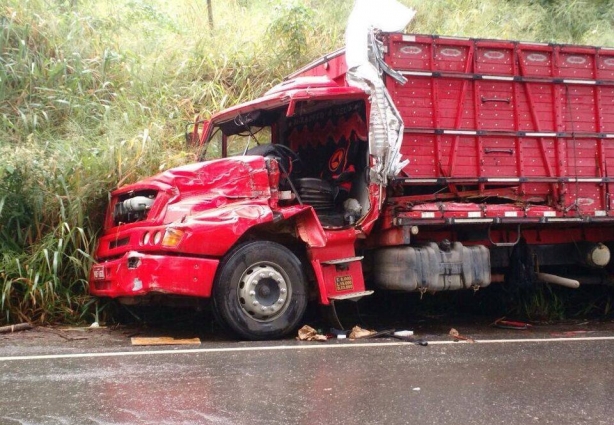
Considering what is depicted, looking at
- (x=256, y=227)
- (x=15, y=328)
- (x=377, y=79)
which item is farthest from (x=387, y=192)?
(x=15, y=328)

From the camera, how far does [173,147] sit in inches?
423

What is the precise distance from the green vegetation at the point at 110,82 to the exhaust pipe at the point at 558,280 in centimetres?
453

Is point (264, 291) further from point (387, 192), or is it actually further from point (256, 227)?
point (387, 192)

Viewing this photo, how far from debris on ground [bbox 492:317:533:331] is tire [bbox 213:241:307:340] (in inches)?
107

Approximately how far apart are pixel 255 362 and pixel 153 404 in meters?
1.56

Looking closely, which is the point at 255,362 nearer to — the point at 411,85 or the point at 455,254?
the point at 455,254

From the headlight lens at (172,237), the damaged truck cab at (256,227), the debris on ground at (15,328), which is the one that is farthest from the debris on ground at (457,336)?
the debris on ground at (15,328)

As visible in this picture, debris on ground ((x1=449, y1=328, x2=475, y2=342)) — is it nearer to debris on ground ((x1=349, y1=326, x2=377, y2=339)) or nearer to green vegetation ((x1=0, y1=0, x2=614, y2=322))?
debris on ground ((x1=349, y1=326, x2=377, y2=339))

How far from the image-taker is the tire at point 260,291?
23.8 feet

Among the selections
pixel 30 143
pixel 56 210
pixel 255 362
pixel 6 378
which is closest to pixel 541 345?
pixel 255 362

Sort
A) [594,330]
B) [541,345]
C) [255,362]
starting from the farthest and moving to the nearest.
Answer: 1. [594,330]
2. [541,345]
3. [255,362]

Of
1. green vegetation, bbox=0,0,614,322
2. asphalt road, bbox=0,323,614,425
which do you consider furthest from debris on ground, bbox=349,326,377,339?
green vegetation, bbox=0,0,614,322

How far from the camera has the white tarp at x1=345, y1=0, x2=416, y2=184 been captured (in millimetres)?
7871

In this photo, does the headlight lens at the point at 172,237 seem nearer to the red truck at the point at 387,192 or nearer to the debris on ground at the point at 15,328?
the red truck at the point at 387,192
